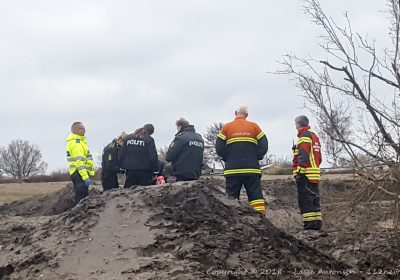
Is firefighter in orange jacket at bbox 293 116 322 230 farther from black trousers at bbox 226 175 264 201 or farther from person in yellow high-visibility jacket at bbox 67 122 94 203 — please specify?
person in yellow high-visibility jacket at bbox 67 122 94 203

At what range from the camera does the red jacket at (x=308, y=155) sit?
1038 centimetres

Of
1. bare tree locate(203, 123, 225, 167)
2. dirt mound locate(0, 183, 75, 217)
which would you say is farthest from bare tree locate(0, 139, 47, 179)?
dirt mound locate(0, 183, 75, 217)

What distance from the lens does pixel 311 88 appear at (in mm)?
9211

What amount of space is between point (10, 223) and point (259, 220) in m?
7.45

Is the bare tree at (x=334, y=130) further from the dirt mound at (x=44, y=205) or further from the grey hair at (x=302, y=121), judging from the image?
the dirt mound at (x=44, y=205)

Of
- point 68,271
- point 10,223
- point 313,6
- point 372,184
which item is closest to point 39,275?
point 68,271

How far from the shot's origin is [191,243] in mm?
7207

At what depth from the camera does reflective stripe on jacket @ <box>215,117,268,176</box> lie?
32.8 feet

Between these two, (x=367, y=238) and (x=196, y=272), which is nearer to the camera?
(x=196, y=272)

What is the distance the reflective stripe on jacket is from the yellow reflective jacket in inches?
117

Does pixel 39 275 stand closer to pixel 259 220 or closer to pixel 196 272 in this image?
pixel 196 272

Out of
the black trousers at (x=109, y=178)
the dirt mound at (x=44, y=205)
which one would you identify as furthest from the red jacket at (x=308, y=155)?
the dirt mound at (x=44, y=205)

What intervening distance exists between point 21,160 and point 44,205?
66.4 m

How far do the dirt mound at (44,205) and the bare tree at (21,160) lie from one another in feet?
200
